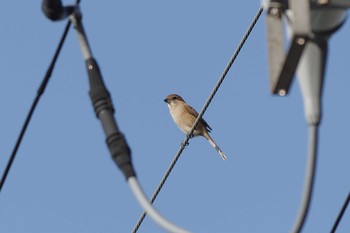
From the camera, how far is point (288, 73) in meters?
2.15

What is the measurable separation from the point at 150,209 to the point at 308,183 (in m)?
0.45

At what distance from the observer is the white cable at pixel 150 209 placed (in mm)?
2182

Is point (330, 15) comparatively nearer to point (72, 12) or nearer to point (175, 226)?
point (175, 226)

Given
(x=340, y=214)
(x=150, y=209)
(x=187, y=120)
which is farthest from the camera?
(x=187, y=120)

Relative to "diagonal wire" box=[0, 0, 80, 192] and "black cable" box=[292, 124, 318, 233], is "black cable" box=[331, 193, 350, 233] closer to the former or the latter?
"diagonal wire" box=[0, 0, 80, 192]

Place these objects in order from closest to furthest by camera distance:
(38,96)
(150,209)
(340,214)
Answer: (150,209) < (38,96) < (340,214)

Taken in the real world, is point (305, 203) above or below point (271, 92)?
below

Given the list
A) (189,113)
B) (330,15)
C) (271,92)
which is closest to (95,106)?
(271,92)

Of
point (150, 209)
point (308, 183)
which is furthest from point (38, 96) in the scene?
point (308, 183)

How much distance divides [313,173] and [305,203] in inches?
2.8

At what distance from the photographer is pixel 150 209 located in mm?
2246

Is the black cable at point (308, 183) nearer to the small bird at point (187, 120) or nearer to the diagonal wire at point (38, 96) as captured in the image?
the diagonal wire at point (38, 96)

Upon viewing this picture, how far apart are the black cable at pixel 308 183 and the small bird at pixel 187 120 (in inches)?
481

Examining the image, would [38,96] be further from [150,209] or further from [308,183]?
[308,183]
